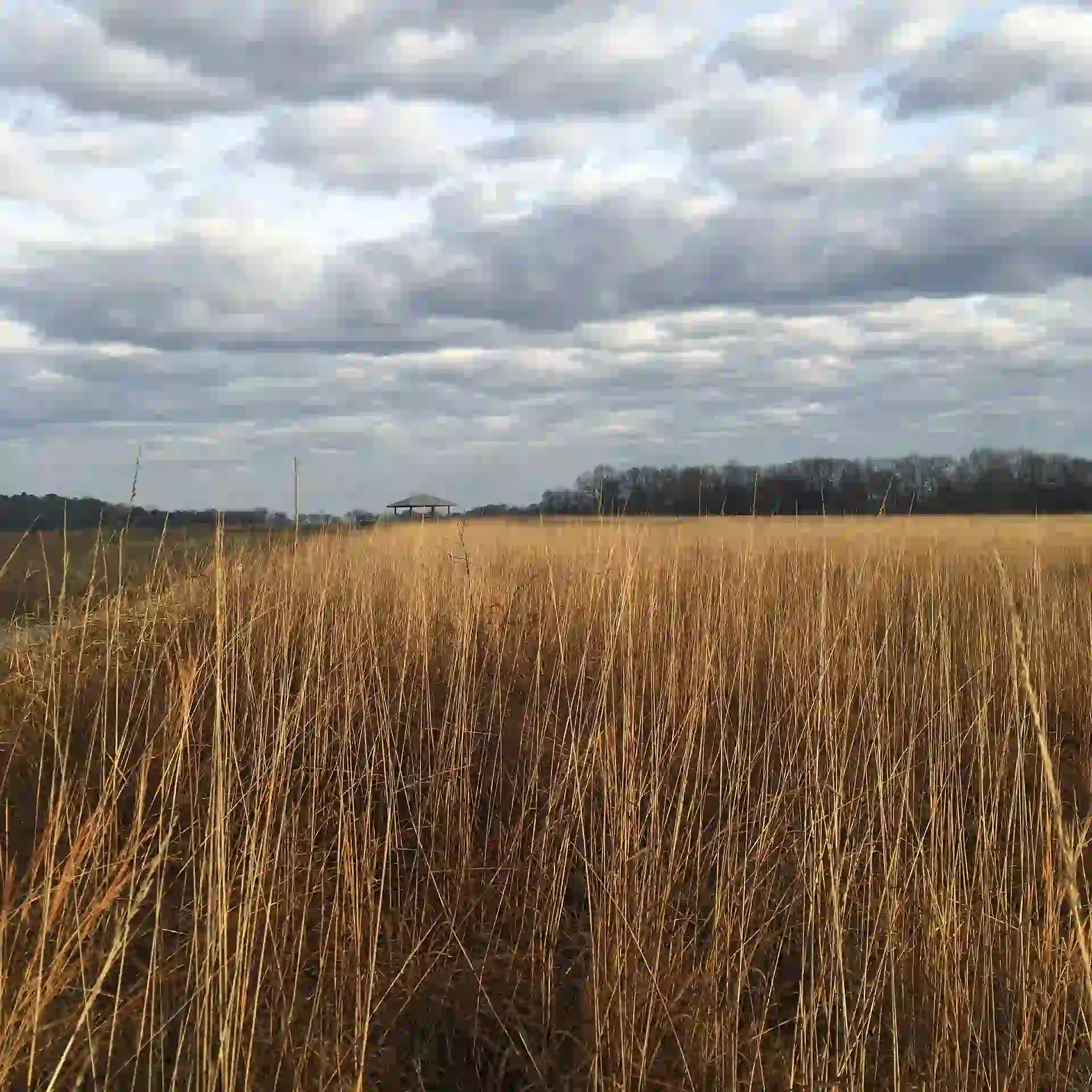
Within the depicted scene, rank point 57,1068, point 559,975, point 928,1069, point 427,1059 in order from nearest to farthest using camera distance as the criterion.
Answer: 1. point 57,1068
2. point 928,1069
3. point 427,1059
4. point 559,975

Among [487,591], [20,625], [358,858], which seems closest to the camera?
[358,858]

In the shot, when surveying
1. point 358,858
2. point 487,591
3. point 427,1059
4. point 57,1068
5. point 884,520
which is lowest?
point 427,1059

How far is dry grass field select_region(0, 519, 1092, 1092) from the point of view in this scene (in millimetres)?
1887

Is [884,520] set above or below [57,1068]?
above

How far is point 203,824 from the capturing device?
296cm

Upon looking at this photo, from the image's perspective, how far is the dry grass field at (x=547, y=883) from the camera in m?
1.89

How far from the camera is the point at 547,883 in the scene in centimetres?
274

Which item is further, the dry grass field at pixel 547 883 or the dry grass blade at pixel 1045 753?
the dry grass field at pixel 547 883

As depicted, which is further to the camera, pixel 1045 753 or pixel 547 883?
pixel 547 883

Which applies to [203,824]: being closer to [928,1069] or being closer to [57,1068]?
[57,1068]

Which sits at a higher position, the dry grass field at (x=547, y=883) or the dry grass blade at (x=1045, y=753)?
the dry grass blade at (x=1045, y=753)

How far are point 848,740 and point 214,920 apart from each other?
8.41 ft

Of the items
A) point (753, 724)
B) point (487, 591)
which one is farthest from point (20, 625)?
point (753, 724)

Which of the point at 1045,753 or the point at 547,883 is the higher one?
the point at 1045,753
